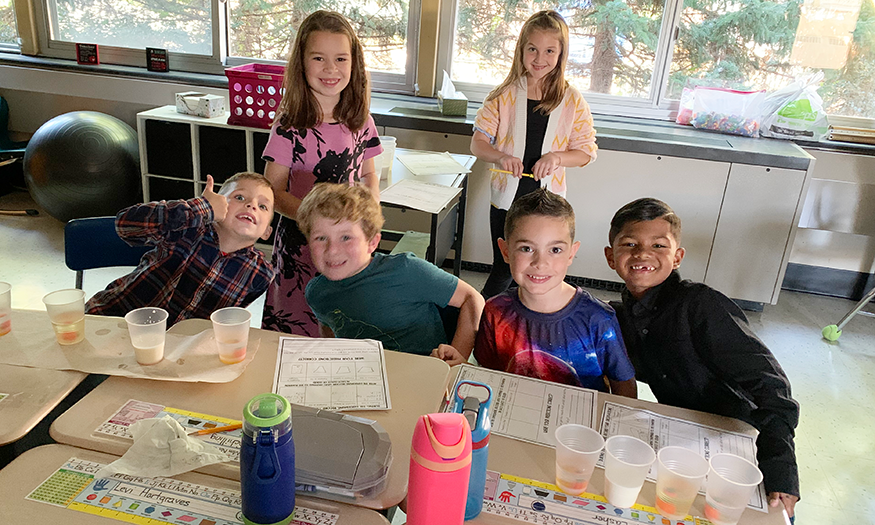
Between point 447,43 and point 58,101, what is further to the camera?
point 58,101

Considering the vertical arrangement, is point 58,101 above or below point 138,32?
below

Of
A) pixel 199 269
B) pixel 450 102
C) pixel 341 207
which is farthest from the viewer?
pixel 450 102

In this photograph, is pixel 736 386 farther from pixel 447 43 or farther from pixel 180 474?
pixel 447 43

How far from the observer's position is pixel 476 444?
Answer: 0.89m

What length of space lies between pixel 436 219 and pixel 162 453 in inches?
63.8

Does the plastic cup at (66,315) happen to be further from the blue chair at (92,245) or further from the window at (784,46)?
the window at (784,46)

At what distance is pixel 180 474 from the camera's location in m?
0.96

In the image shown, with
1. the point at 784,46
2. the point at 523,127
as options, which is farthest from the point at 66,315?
the point at 784,46

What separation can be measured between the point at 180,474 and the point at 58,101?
4244mm

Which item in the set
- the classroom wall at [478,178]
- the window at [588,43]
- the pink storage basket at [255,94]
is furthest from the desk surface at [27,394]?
the window at [588,43]

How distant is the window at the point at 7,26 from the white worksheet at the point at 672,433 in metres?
5.01

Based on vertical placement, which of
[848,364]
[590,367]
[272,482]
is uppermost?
[272,482]

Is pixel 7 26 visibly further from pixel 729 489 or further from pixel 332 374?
pixel 729 489

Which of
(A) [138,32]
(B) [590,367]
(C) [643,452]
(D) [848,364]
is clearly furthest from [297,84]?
(A) [138,32]
